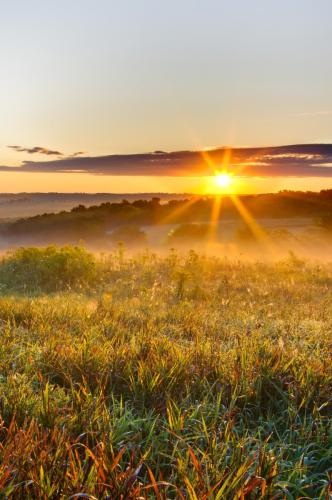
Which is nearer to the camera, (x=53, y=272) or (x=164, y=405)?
(x=164, y=405)

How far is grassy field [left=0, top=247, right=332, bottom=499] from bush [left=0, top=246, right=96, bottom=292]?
449cm

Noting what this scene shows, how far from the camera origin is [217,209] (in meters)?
50.1

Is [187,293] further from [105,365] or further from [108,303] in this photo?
[105,365]

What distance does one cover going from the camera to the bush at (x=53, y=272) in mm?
13386

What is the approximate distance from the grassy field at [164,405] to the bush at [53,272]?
4.49 m

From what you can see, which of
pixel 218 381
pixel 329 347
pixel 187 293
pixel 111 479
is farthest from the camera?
pixel 187 293

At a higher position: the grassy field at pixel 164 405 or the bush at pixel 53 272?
the grassy field at pixel 164 405

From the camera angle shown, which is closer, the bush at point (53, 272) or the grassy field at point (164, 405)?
the grassy field at point (164, 405)

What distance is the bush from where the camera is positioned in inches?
527

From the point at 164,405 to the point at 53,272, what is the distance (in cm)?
1036

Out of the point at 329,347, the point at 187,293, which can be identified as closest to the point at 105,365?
the point at 329,347

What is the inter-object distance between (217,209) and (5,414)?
47115 mm

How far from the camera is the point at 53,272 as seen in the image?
13906mm

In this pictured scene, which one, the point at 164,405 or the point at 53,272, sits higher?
the point at 164,405
